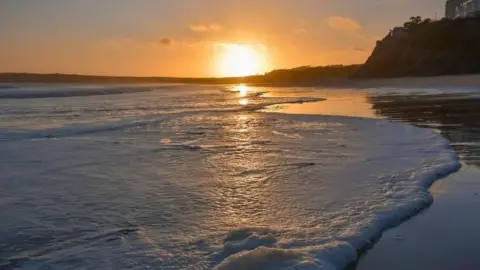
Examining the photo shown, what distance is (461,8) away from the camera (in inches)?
2849

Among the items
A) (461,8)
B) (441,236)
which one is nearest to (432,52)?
(461,8)

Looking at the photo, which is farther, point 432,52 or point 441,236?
point 432,52

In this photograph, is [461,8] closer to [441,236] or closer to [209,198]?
[209,198]

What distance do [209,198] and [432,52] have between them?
5682cm

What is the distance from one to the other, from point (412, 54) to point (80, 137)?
55.4 meters

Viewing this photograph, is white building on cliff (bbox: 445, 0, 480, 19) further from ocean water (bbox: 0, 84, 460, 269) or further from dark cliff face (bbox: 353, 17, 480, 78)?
ocean water (bbox: 0, 84, 460, 269)

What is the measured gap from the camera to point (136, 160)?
23.9 feet

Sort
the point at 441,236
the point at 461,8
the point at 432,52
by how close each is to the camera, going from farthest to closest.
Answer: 1. the point at 461,8
2. the point at 432,52
3. the point at 441,236

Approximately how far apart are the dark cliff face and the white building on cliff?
869 centimetres

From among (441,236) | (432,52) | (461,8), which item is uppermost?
(461,8)

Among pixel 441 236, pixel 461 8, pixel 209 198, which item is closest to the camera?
pixel 441 236

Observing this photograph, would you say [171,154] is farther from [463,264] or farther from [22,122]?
[22,122]

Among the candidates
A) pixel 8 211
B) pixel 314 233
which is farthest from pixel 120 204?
pixel 314 233

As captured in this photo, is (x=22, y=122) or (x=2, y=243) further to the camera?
(x=22, y=122)
